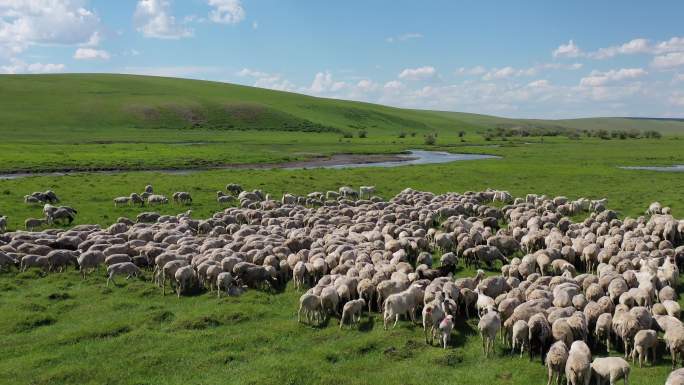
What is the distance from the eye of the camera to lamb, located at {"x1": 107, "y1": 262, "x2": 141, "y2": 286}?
1897 centimetres

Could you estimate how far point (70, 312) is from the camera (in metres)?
16.1

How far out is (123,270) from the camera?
63.0ft

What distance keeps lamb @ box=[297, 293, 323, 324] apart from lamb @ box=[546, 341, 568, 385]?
6.29 m

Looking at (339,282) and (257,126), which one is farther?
(257,126)

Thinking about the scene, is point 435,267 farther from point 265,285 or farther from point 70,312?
point 70,312

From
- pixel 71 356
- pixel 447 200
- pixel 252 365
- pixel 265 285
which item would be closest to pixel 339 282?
pixel 265 285

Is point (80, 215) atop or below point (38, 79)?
below

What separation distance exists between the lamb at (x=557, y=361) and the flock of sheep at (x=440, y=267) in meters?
0.03

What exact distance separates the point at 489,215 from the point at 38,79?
564 feet

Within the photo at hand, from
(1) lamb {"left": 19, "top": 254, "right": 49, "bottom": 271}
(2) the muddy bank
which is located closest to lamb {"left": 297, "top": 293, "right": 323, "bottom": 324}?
(1) lamb {"left": 19, "top": 254, "right": 49, "bottom": 271}

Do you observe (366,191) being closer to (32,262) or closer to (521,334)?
(32,262)

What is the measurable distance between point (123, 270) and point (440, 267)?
11.3m

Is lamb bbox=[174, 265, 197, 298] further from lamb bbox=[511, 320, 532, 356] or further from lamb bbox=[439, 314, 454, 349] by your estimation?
lamb bbox=[511, 320, 532, 356]

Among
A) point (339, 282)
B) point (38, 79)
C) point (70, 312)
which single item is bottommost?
Answer: point (70, 312)
